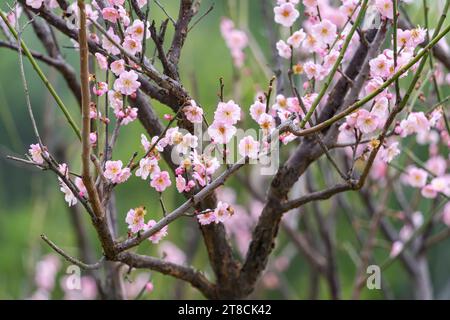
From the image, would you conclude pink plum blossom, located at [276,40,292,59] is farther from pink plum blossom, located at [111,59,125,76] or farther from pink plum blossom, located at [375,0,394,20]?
pink plum blossom, located at [111,59,125,76]

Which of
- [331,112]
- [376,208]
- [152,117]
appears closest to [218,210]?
[152,117]

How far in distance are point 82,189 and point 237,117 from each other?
317 mm

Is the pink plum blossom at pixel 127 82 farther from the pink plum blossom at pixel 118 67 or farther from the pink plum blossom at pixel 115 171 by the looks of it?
the pink plum blossom at pixel 115 171

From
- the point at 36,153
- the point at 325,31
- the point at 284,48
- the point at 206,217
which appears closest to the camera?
the point at 36,153

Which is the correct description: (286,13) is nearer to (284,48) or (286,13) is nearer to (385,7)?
(284,48)

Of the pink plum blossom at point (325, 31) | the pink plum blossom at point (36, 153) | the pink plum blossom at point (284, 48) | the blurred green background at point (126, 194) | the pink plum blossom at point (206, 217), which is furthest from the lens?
the blurred green background at point (126, 194)

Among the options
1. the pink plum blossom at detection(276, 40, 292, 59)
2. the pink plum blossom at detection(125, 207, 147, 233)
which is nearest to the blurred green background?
the pink plum blossom at detection(276, 40, 292, 59)

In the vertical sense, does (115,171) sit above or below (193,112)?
below

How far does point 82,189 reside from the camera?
4.16 feet

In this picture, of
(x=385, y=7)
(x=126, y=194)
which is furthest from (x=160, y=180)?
(x=126, y=194)

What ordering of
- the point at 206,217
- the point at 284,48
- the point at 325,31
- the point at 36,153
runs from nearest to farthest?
1. the point at 36,153
2. the point at 206,217
3. the point at 325,31
4. the point at 284,48

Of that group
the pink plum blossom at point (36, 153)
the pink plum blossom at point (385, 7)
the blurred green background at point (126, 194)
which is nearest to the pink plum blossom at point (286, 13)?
the pink plum blossom at point (385, 7)

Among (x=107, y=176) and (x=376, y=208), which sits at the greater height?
(x=376, y=208)
